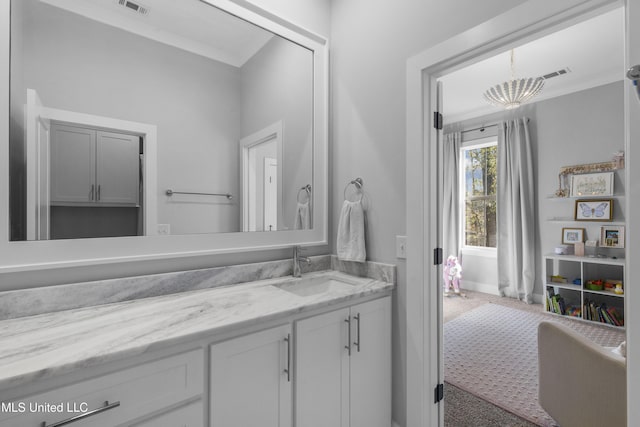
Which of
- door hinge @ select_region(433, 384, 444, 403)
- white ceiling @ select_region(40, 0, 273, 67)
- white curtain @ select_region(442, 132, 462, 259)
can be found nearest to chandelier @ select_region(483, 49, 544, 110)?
white curtain @ select_region(442, 132, 462, 259)

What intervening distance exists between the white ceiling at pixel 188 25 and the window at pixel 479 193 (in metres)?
4.22

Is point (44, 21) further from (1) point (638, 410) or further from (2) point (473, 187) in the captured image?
(2) point (473, 187)

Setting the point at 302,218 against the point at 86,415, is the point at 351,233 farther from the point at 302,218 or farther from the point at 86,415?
the point at 86,415

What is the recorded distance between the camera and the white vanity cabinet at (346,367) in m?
1.37

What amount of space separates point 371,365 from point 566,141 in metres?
3.95

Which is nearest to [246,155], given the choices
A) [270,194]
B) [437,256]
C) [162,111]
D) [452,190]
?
[270,194]

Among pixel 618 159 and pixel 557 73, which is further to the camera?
pixel 557 73

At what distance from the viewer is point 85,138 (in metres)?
1.33

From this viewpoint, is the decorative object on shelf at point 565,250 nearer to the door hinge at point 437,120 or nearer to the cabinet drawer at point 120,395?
the door hinge at point 437,120

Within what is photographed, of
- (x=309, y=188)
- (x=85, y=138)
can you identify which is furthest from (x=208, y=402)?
(x=309, y=188)

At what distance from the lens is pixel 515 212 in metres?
4.27

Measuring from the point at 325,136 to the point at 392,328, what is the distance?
127cm

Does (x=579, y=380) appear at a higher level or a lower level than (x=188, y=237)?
lower

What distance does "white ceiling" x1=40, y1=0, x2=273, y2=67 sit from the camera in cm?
138
